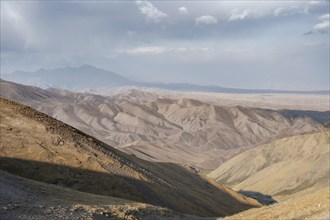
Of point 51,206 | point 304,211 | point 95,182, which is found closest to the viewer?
point 51,206

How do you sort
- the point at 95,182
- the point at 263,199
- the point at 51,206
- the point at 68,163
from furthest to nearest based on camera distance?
the point at 263,199, the point at 68,163, the point at 95,182, the point at 51,206

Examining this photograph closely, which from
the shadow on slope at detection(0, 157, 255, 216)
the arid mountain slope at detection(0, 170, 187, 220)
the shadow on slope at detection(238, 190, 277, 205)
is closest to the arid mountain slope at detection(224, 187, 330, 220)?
the arid mountain slope at detection(0, 170, 187, 220)

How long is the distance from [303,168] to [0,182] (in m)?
170

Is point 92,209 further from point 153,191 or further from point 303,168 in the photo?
point 303,168

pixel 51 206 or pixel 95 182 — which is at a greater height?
pixel 51 206

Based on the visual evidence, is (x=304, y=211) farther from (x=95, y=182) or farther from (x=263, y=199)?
(x=263, y=199)

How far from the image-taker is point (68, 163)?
2222 inches

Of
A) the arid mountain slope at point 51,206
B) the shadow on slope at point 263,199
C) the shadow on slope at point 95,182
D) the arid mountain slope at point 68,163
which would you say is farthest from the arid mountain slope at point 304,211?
the shadow on slope at point 263,199

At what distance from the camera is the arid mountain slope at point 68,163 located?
53625 millimetres

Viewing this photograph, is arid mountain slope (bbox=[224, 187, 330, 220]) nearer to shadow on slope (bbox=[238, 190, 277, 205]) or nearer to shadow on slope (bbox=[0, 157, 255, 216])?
shadow on slope (bbox=[0, 157, 255, 216])

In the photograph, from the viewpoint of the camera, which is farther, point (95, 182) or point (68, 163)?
point (68, 163)

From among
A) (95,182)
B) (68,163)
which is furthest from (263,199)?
(68,163)

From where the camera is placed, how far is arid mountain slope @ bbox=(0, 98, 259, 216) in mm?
53625

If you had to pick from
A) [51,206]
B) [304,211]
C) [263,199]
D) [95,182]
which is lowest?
[263,199]
